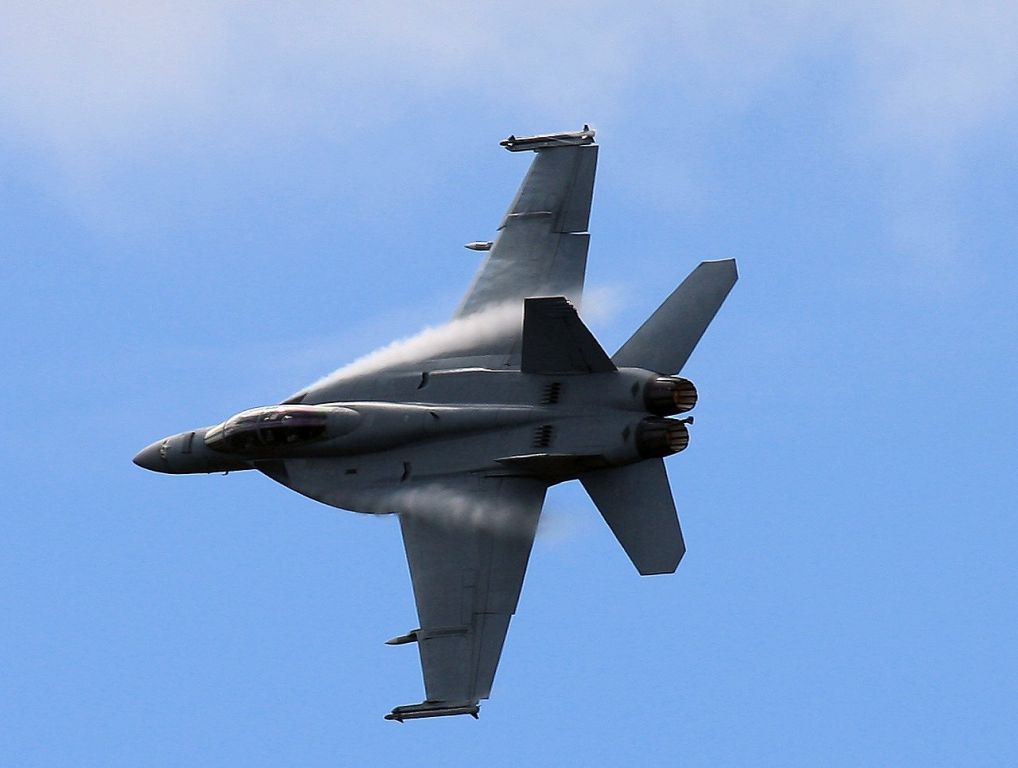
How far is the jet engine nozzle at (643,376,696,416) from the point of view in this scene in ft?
121

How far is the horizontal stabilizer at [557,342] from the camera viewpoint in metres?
36.4

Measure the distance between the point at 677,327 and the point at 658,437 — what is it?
188cm

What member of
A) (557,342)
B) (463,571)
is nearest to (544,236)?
(557,342)

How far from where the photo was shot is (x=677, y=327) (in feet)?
123

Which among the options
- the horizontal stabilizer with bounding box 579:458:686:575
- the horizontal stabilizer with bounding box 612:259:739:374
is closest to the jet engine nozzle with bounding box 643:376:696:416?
the horizontal stabilizer with bounding box 612:259:739:374

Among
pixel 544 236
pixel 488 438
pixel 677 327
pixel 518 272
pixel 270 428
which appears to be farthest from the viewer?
pixel 544 236

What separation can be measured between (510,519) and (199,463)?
609 centimetres

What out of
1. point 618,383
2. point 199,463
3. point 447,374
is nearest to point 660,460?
point 618,383

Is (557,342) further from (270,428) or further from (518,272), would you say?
(270,428)

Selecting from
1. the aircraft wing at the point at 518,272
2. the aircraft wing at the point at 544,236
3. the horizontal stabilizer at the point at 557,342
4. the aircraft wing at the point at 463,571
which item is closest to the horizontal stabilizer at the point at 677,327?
the horizontal stabilizer at the point at 557,342

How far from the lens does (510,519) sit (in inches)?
1471

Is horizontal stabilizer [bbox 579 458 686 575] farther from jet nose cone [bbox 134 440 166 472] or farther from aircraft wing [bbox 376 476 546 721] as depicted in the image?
jet nose cone [bbox 134 440 166 472]

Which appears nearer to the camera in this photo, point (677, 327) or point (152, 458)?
point (677, 327)

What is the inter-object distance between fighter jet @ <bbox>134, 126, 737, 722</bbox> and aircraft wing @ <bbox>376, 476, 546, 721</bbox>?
2 centimetres
